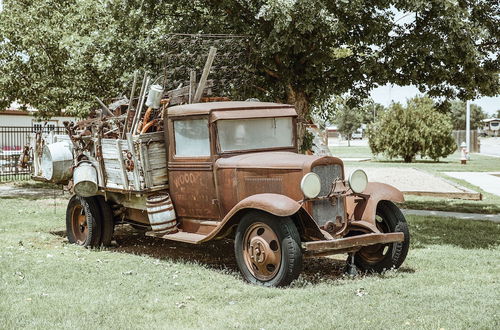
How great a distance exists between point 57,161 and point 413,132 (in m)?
27.0

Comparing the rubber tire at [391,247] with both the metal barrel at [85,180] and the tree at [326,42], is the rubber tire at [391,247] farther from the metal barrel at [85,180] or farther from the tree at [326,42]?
the metal barrel at [85,180]

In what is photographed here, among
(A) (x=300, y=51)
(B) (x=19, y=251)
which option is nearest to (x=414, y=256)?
(A) (x=300, y=51)

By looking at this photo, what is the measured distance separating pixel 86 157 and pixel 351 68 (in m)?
4.84

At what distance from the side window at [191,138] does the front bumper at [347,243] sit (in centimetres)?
184

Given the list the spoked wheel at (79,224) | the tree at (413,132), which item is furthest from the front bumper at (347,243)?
the tree at (413,132)

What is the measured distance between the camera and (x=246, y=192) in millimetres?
7344

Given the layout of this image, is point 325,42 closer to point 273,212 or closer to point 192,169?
point 192,169

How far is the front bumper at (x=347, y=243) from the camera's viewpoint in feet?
21.6

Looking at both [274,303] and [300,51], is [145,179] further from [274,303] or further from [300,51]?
[300,51]

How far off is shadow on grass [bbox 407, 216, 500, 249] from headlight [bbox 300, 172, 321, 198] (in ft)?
10.0

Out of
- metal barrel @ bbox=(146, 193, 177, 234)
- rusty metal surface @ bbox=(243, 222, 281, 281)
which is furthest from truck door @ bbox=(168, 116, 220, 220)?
rusty metal surface @ bbox=(243, 222, 281, 281)

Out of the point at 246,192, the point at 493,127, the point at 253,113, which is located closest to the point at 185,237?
the point at 246,192

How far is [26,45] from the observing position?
16797mm

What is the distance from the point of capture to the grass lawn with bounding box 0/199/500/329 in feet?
17.7
